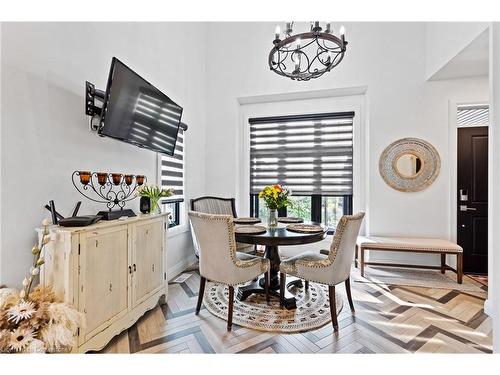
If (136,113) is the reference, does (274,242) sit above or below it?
below

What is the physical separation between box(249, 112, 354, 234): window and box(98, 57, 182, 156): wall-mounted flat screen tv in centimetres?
183

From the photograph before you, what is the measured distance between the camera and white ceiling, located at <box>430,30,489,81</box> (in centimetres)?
256

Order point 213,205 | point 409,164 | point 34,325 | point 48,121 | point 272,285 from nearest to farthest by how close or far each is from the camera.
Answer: point 34,325, point 48,121, point 272,285, point 409,164, point 213,205

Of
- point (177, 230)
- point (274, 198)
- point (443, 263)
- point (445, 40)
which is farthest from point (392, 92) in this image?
point (177, 230)

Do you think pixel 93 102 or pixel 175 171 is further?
pixel 175 171

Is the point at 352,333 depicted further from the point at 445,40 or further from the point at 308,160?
the point at 445,40

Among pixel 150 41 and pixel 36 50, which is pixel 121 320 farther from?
pixel 150 41

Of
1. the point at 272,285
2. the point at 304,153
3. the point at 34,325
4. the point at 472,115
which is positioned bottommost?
the point at 272,285

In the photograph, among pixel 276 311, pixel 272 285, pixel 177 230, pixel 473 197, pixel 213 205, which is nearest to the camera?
pixel 276 311

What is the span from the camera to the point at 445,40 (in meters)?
3.02

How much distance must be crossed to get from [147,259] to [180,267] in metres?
1.28

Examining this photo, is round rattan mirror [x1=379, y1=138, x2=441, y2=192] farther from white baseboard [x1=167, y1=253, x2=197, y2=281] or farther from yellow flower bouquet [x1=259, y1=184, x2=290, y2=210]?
white baseboard [x1=167, y1=253, x2=197, y2=281]

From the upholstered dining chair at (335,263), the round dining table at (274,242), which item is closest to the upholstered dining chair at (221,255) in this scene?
the round dining table at (274,242)

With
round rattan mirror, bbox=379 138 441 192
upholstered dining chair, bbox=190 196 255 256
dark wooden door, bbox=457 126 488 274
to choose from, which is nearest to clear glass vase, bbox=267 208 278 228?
upholstered dining chair, bbox=190 196 255 256
